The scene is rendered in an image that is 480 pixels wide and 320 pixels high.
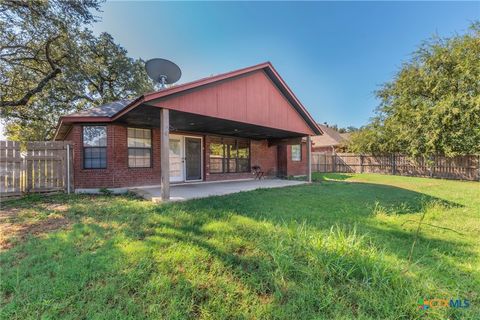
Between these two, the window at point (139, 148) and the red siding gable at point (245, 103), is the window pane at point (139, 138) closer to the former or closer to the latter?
→ the window at point (139, 148)

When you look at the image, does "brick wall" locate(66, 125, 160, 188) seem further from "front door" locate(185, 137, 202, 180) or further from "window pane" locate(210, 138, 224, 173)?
"window pane" locate(210, 138, 224, 173)

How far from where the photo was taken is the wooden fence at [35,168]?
646 cm

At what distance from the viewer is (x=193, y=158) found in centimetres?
1034

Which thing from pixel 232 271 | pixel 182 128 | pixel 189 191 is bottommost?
pixel 232 271

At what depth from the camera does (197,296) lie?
2107 mm

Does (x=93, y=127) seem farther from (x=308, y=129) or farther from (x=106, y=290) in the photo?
(x=308, y=129)

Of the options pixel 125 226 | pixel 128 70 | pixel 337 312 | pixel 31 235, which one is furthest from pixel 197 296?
pixel 128 70

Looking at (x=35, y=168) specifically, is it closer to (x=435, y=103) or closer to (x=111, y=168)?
(x=111, y=168)

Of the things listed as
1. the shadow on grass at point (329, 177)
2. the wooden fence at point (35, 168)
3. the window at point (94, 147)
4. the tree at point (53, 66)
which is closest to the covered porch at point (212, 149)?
the window at point (94, 147)

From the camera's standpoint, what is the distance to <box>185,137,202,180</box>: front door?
1012 cm

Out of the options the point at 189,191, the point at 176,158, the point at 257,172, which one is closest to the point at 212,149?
the point at 176,158

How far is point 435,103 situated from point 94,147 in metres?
20.5

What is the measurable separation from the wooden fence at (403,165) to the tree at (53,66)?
703 inches

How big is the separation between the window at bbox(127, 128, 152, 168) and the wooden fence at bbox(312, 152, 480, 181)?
602 inches
